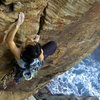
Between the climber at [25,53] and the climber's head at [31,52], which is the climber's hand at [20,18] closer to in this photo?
the climber at [25,53]

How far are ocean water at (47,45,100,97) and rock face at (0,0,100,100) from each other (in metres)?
12.0

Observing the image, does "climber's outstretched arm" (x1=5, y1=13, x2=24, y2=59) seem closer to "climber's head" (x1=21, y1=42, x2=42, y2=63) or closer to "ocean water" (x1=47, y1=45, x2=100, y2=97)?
"climber's head" (x1=21, y1=42, x2=42, y2=63)

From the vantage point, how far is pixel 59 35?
7656mm

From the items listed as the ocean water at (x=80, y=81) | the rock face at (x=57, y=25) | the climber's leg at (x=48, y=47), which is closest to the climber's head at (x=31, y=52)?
the rock face at (x=57, y=25)

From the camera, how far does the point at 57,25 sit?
6895mm

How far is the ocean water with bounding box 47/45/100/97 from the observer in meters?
21.9

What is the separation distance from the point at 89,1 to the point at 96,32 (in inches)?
106

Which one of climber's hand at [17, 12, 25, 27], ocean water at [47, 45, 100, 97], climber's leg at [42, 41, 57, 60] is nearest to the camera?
climber's hand at [17, 12, 25, 27]

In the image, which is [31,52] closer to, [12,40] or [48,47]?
[12,40]

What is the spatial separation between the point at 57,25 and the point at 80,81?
16.7m

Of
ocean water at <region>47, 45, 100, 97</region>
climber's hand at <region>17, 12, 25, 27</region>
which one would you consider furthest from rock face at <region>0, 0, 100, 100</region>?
ocean water at <region>47, 45, 100, 97</region>

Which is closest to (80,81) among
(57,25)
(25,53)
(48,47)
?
(48,47)

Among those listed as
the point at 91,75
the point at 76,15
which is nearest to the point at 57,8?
the point at 76,15

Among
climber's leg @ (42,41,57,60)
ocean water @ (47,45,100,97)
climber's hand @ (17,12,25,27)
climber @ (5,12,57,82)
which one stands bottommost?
ocean water @ (47,45,100,97)
